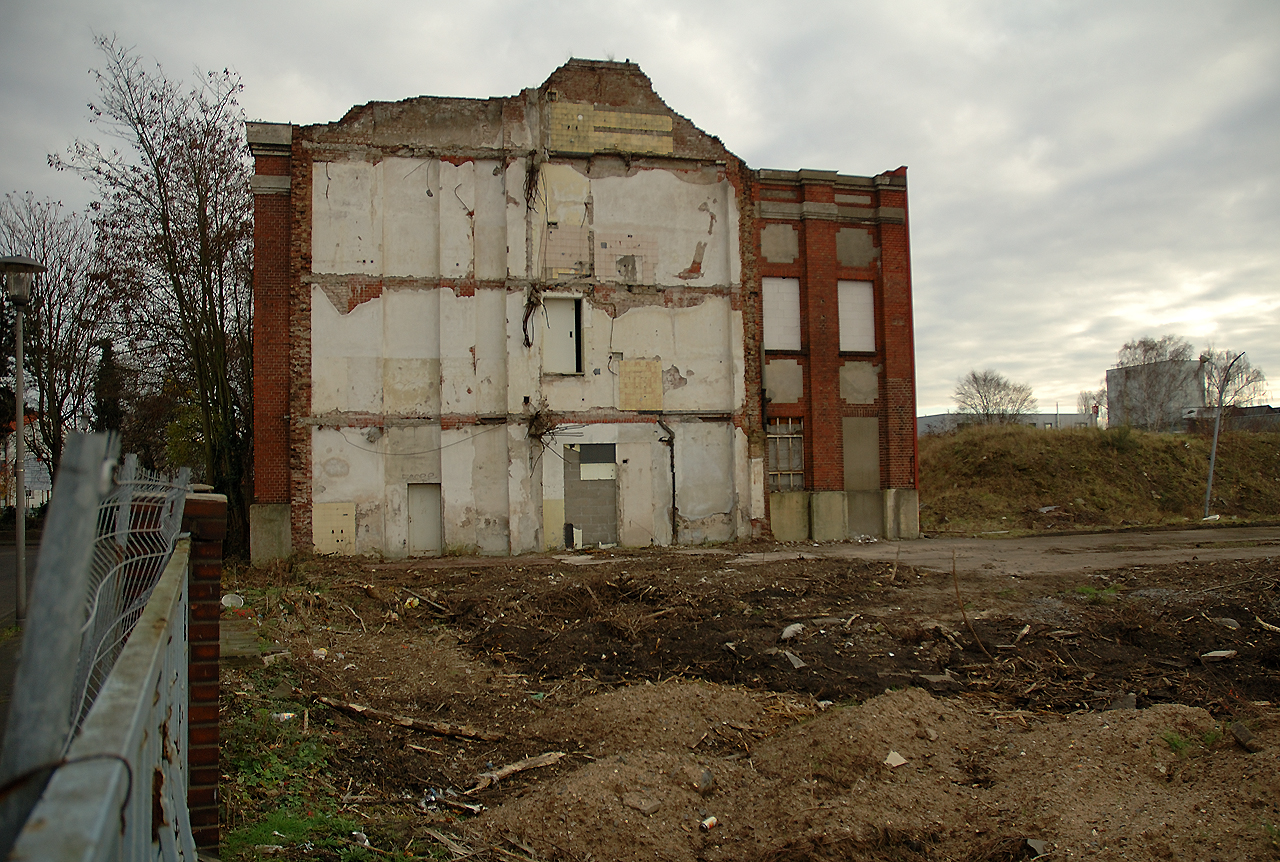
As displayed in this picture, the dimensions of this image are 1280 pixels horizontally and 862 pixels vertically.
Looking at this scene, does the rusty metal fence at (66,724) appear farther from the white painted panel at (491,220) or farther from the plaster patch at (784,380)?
the plaster patch at (784,380)

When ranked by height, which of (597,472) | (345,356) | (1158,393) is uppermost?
(1158,393)

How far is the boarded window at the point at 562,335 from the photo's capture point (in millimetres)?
19656

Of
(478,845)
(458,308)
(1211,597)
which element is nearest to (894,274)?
(458,308)

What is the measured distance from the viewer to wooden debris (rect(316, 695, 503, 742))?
6.24m

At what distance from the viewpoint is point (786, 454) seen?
2128 cm

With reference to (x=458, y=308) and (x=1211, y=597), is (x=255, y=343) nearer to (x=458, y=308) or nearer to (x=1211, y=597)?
(x=458, y=308)

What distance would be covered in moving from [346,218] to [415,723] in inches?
603

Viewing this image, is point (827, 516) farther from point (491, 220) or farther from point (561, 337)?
point (491, 220)

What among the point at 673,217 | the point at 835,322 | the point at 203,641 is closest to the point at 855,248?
the point at 835,322

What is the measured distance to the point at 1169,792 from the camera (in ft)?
14.7

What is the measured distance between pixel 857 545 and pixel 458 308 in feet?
37.1

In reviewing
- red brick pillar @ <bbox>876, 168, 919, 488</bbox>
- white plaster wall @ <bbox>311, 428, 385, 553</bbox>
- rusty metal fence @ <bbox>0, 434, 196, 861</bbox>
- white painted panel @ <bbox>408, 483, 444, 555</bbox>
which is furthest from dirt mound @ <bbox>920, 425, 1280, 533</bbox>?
rusty metal fence @ <bbox>0, 434, 196, 861</bbox>

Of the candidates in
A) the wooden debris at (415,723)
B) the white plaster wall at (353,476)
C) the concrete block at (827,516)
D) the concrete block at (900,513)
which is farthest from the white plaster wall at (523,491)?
the wooden debris at (415,723)

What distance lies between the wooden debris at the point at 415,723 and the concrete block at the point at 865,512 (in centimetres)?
1632
